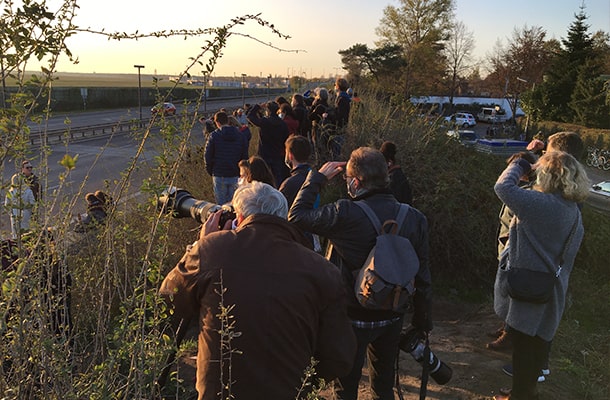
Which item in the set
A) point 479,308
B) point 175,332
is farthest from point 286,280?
point 479,308

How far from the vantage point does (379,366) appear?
3.00 metres

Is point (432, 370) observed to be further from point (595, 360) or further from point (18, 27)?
point (18, 27)

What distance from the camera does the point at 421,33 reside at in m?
32.2

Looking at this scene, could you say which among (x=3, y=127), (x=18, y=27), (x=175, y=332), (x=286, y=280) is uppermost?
(x=18, y=27)

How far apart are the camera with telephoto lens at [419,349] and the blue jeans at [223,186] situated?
3.64 metres

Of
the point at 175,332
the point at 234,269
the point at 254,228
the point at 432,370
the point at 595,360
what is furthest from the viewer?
the point at 595,360

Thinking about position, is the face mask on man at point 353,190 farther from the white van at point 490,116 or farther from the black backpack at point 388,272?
the white van at point 490,116

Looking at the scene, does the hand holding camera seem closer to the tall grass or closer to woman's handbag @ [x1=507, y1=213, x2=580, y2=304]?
the tall grass

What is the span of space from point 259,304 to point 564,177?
6.80ft

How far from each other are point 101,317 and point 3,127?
917 millimetres

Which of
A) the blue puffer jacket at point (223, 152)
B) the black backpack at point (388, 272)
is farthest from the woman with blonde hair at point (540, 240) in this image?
the blue puffer jacket at point (223, 152)

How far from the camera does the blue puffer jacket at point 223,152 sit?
20.6ft

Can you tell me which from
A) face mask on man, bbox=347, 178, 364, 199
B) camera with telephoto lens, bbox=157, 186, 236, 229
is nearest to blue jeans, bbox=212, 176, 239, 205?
camera with telephoto lens, bbox=157, 186, 236, 229

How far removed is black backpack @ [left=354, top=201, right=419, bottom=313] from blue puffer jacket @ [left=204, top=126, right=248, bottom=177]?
12.5 feet
